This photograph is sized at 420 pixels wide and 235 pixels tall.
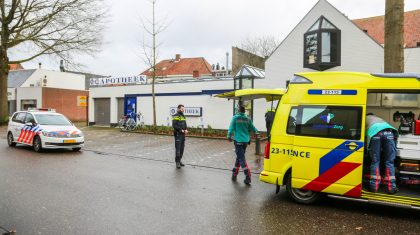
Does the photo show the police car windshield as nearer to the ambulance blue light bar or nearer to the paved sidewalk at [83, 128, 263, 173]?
the paved sidewalk at [83, 128, 263, 173]

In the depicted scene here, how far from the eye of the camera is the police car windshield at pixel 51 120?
13453mm

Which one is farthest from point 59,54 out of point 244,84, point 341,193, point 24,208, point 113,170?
point 341,193

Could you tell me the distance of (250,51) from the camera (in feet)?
158

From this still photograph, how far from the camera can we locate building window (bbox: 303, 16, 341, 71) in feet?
55.9

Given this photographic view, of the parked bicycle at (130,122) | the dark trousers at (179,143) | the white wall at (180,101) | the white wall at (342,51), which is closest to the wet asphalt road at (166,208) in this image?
the dark trousers at (179,143)

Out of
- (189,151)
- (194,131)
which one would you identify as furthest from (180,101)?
(189,151)

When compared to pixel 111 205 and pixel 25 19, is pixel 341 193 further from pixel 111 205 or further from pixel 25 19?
pixel 25 19

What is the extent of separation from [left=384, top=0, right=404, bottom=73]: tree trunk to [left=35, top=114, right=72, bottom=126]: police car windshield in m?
11.7

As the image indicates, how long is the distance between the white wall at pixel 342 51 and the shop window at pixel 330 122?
38.1 ft

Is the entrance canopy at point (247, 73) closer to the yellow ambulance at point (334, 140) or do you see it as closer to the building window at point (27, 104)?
the yellow ambulance at point (334, 140)

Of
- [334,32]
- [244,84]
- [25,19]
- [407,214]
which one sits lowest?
[407,214]

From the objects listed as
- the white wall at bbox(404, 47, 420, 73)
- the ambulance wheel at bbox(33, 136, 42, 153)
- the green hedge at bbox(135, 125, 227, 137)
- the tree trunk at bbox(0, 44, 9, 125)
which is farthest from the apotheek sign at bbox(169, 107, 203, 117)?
the tree trunk at bbox(0, 44, 9, 125)

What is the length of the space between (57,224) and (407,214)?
18.8ft

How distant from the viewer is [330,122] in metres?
6.08
